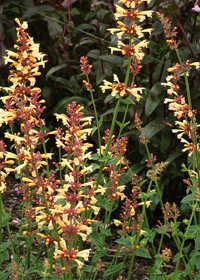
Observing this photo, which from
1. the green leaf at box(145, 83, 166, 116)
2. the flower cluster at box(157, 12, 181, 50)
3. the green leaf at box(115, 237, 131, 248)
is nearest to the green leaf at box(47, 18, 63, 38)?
the green leaf at box(145, 83, 166, 116)

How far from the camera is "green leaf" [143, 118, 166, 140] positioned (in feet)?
9.03

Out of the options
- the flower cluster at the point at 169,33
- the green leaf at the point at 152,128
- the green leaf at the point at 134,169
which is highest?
the flower cluster at the point at 169,33

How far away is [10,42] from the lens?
4.53 metres

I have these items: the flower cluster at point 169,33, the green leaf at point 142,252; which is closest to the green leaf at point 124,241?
the green leaf at point 142,252

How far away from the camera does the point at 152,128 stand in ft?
9.18

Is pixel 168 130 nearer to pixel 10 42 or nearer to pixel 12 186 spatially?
pixel 12 186

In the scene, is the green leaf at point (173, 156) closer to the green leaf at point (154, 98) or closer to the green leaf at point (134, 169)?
the green leaf at point (134, 169)

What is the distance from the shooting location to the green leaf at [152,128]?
9.03 ft

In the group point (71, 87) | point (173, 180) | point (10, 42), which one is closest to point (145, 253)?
point (173, 180)

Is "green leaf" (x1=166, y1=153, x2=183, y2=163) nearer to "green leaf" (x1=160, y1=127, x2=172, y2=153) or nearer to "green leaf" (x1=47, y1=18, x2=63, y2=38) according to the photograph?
"green leaf" (x1=160, y1=127, x2=172, y2=153)

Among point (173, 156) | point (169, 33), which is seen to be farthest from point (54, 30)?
point (169, 33)

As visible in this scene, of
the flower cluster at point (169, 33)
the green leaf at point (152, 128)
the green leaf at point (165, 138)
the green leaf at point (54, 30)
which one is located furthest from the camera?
the green leaf at point (54, 30)

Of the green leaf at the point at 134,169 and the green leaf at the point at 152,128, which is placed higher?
the green leaf at the point at 152,128

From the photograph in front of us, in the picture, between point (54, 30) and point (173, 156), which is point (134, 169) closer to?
point (173, 156)
